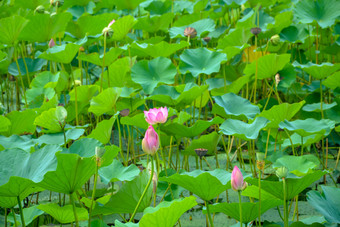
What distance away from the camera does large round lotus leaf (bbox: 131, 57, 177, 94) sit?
1.58 m

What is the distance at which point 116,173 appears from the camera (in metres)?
1.14

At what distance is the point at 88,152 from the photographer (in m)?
1.10

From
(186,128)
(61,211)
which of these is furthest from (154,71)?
(61,211)

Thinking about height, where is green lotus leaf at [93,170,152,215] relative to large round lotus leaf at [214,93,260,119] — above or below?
below

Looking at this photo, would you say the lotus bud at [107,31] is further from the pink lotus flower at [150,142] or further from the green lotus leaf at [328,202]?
the green lotus leaf at [328,202]

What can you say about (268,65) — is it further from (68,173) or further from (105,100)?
(68,173)

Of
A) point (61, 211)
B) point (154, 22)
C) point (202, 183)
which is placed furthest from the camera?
point (154, 22)

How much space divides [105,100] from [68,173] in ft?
1.72

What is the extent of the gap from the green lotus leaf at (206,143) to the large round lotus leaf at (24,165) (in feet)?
1.59

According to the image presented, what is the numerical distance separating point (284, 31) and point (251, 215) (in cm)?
128

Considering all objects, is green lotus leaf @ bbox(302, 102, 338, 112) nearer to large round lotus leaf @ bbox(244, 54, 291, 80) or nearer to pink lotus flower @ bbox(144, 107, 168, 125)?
large round lotus leaf @ bbox(244, 54, 291, 80)

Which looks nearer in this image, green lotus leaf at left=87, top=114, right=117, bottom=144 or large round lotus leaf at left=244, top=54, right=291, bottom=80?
green lotus leaf at left=87, top=114, right=117, bottom=144

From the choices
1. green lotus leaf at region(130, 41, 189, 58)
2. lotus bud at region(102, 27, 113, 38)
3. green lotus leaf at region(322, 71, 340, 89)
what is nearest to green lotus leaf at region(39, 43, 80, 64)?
lotus bud at region(102, 27, 113, 38)

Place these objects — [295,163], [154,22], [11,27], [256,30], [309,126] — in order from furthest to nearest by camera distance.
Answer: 1. [154,22]
2. [256,30]
3. [11,27]
4. [309,126]
5. [295,163]
